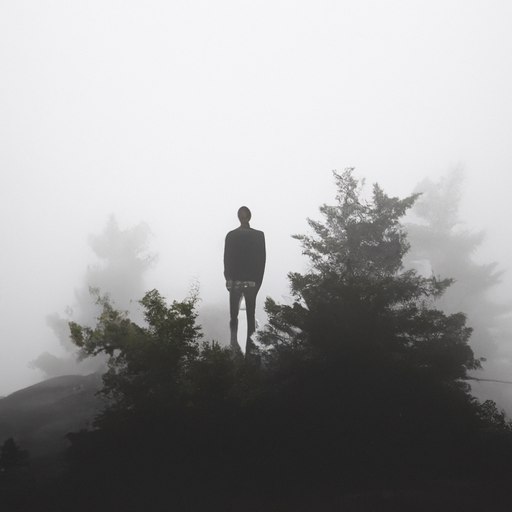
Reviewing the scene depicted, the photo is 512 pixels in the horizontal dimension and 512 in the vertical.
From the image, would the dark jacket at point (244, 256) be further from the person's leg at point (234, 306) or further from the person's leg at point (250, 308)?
the person's leg at point (234, 306)

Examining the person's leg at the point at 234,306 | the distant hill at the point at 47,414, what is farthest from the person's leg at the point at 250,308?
the distant hill at the point at 47,414

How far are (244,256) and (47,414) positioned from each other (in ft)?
18.6

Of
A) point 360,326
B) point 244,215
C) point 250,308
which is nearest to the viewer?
point 360,326

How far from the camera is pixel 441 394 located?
7.05 metres

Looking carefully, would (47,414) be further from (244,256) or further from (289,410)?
(244,256)

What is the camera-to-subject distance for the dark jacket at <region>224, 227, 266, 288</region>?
409 inches

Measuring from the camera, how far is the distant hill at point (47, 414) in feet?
23.2

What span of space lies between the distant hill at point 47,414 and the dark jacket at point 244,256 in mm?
4357

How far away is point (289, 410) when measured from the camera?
21.9ft

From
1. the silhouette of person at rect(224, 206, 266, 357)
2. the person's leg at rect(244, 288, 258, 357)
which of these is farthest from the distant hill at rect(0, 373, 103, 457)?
the person's leg at rect(244, 288, 258, 357)

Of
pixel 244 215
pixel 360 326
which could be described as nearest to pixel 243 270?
pixel 244 215

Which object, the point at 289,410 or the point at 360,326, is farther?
the point at 360,326

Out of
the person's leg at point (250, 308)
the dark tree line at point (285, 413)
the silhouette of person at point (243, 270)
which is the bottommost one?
the dark tree line at point (285, 413)

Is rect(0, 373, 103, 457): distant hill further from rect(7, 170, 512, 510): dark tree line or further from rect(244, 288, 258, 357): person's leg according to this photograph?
rect(244, 288, 258, 357): person's leg
